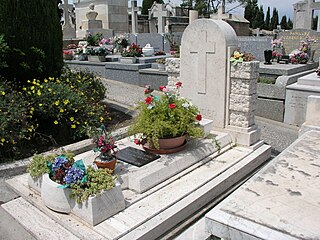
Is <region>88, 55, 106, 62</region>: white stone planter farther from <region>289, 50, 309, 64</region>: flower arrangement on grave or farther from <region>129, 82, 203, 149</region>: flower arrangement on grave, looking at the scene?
<region>129, 82, 203, 149</region>: flower arrangement on grave

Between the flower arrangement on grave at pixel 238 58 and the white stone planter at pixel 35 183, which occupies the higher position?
the flower arrangement on grave at pixel 238 58

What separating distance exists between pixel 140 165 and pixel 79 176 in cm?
100

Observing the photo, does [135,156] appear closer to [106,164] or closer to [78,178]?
[106,164]

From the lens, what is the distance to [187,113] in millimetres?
4520

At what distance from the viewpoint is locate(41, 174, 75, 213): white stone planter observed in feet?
10.3

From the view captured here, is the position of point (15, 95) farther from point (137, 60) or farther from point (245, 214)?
point (137, 60)

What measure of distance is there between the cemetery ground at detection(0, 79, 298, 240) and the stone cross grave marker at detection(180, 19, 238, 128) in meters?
1.35

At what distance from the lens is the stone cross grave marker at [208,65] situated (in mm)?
5031

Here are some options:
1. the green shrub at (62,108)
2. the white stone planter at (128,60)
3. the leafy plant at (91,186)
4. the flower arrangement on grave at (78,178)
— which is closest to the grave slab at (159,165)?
the flower arrangement on grave at (78,178)

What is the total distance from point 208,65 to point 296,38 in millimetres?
8030

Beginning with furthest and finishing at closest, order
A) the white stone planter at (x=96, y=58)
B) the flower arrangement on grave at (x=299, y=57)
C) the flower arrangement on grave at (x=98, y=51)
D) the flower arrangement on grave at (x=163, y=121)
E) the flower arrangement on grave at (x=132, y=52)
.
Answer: the flower arrangement on grave at (x=98, y=51) → the white stone planter at (x=96, y=58) → the flower arrangement on grave at (x=132, y=52) → the flower arrangement on grave at (x=299, y=57) → the flower arrangement on grave at (x=163, y=121)

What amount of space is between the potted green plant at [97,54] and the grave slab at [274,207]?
1055 centimetres

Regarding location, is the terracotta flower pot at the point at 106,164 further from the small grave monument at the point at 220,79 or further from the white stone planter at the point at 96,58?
the white stone planter at the point at 96,58

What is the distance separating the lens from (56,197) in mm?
3205
